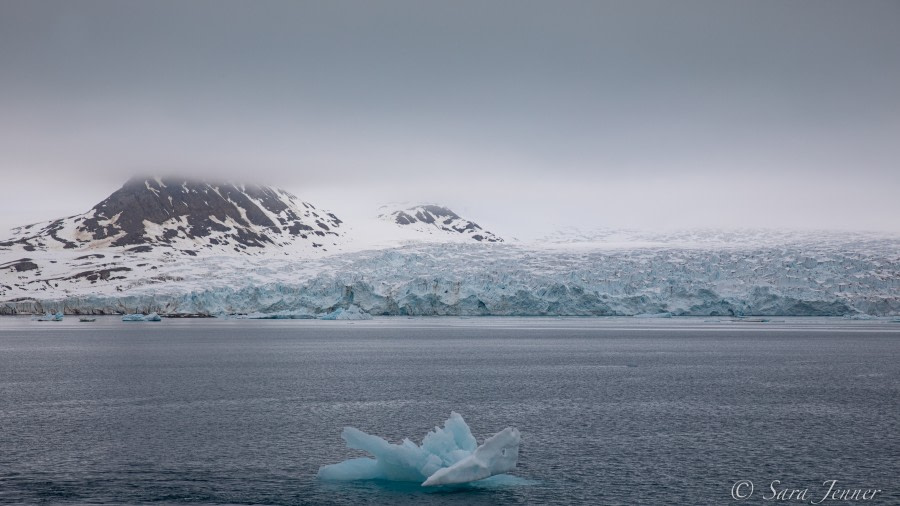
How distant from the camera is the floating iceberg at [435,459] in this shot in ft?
27.0

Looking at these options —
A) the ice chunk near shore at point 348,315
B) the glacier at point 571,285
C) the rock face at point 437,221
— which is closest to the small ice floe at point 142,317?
the glacier at point 571,285

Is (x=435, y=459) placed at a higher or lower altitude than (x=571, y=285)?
higher

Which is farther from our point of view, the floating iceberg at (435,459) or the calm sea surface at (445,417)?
the calm sea surface at (445,417)

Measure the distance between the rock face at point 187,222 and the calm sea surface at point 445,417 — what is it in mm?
95269

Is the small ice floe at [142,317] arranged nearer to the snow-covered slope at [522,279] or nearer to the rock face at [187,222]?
the snow-covered slope at [522,279]

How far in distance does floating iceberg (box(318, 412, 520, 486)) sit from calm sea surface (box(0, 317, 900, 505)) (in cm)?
20

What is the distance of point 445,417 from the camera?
43.3ft

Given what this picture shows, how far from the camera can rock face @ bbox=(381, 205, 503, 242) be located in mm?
153750

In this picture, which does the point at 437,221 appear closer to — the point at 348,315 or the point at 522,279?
the point at 522,279

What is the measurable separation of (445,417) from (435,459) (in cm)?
453

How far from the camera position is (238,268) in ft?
238

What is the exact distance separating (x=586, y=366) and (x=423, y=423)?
441 inches

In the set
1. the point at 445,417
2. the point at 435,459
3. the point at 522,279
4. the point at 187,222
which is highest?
the point at 187,222

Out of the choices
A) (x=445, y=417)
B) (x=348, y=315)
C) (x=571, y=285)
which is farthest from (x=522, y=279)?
(x=445, y=417)
